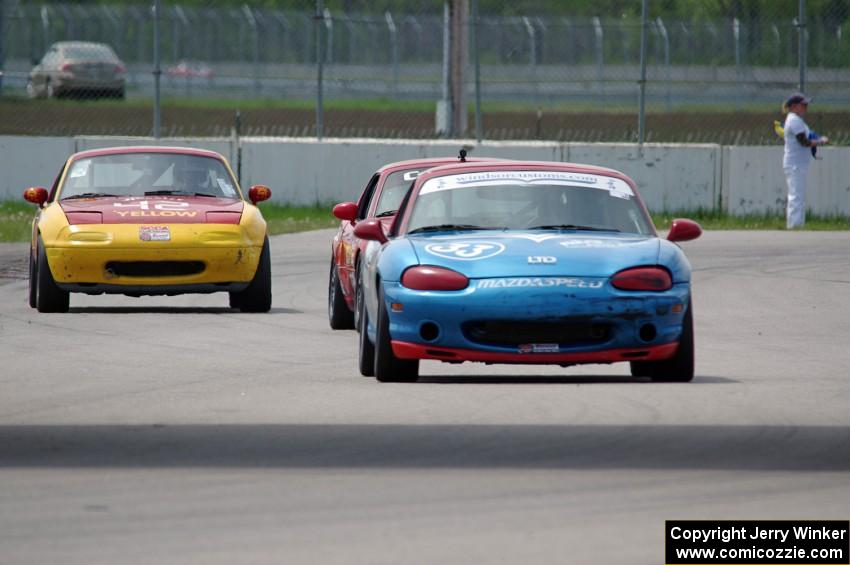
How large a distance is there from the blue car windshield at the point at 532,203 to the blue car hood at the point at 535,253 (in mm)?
313

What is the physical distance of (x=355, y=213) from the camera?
500 inches

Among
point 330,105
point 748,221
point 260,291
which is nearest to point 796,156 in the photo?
point 748,221

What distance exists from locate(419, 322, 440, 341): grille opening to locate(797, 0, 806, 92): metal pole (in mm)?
15703

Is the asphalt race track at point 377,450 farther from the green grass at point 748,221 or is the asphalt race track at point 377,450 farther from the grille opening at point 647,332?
the green grass at point 748,221

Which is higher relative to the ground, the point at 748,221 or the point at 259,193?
the point at 259,193

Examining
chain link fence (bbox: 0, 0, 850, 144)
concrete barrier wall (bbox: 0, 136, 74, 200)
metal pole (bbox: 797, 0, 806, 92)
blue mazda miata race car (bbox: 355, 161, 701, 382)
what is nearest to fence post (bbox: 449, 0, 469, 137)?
chain link fence (bbox: 0, 0, 850, 144)

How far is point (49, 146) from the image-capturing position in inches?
962

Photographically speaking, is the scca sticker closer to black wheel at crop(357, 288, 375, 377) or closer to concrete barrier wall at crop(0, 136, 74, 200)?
black wheel at crop(357, 288, 375, 377)

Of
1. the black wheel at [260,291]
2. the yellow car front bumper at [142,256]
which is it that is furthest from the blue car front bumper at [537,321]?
the black wheel at [260,291]

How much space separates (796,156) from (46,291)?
38.3 ft

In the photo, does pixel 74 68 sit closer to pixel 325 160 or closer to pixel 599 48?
pixel 599 48

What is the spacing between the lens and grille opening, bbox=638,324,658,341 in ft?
30.7

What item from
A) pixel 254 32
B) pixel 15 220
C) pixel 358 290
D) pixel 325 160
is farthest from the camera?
pixel 254 32

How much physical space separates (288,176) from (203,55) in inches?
225
